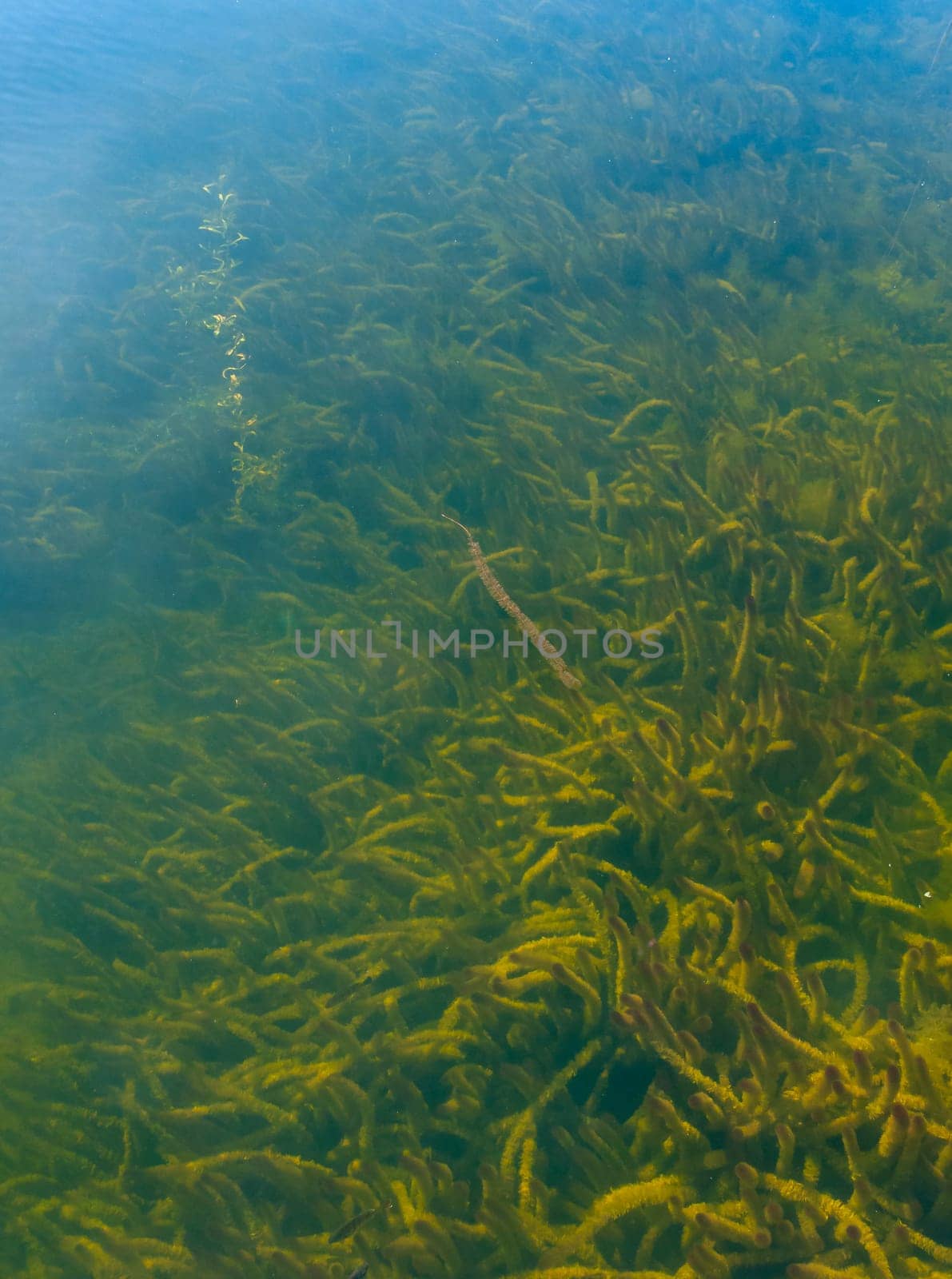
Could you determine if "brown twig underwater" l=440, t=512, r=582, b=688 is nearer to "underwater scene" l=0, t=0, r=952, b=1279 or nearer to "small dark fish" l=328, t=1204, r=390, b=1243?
"underwater scene" l=0, t=0, r=952, b=1279

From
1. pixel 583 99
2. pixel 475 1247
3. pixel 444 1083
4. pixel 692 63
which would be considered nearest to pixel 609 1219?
pixel 475 1247

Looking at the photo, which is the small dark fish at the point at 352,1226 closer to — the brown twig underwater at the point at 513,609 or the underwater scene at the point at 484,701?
the underwater scene at the point at 484,701

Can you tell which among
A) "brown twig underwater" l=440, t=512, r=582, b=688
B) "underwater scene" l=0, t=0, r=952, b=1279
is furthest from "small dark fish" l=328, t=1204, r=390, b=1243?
"brown twig underwater" l=440, t=512, r=582, b=688

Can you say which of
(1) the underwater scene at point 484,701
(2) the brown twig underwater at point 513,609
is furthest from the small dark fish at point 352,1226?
(2) the brown twig underwater at point 513,609

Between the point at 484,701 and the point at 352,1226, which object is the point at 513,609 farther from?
the point at 352,1226

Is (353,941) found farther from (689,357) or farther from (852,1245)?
(689,357)

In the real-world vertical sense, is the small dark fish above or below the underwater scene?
below

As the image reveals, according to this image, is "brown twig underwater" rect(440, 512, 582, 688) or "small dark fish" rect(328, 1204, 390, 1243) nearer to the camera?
"small dark fish" rect(328, 1204, 390, 1243)
